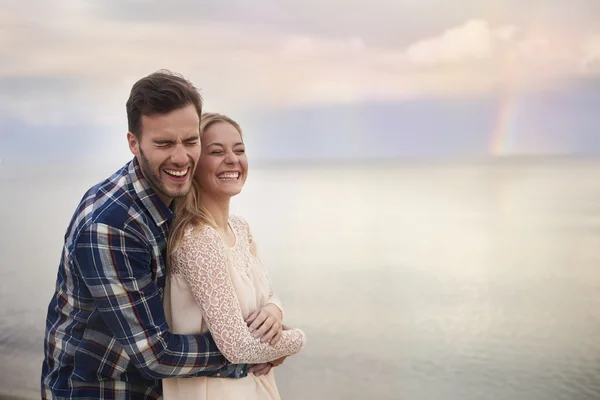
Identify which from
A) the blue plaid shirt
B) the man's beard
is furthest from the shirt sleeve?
the man's beard

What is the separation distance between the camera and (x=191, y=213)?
1472 mm

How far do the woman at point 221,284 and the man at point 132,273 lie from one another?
0.05m

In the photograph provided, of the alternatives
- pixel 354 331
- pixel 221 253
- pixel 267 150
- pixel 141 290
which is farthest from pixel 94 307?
pixel 267 150

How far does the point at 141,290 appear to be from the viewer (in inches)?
51.6

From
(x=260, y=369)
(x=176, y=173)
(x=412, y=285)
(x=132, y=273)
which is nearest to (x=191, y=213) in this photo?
(x=176, y=173)

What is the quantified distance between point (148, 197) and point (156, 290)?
0.21 m

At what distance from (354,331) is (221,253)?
10.3 ft

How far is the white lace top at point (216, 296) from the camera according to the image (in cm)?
139

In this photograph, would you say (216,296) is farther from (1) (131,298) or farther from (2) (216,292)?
(1) (131,298)

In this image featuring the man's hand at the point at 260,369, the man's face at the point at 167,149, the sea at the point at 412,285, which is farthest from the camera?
the sea at the point at 412,285

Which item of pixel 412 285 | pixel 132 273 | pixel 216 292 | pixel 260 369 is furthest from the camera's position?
pixel 412 285

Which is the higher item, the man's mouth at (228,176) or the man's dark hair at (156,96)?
the man's dark hair at (156,96)

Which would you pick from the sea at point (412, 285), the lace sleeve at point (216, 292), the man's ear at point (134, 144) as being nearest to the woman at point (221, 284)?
the lace sleeve at point (216, 292)

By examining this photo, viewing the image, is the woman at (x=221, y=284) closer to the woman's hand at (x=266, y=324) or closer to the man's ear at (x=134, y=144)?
the woman's hand at (x=266, y=324)
